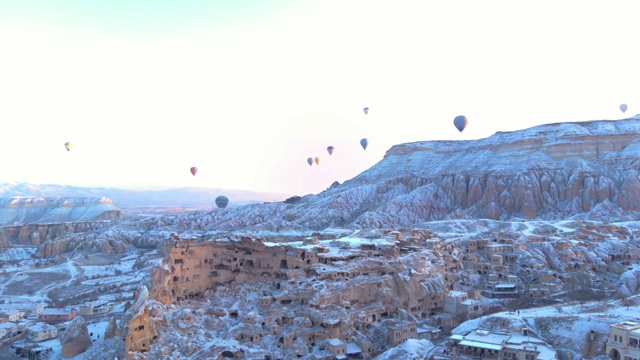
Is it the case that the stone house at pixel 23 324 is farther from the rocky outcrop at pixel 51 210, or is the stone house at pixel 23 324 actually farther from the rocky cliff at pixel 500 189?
the rocky outcrop at pixel 51 210

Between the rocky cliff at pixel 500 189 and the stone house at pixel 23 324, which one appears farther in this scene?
the rocky cliff at pixel 500 189

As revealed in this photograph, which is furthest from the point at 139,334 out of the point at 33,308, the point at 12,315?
the point at 33,308

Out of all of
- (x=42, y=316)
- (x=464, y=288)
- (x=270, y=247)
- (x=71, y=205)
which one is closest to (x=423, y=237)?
(x=464, y=288)

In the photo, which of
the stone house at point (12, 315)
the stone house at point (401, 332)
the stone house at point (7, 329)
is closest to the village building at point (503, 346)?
the stone house at point (401, 332)

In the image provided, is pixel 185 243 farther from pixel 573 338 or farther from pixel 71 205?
pixel 71 205

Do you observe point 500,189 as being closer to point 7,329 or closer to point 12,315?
point 12,315

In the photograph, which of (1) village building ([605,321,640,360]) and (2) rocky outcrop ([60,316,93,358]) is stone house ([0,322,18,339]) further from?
(1) village building ([605,321,640,360])
